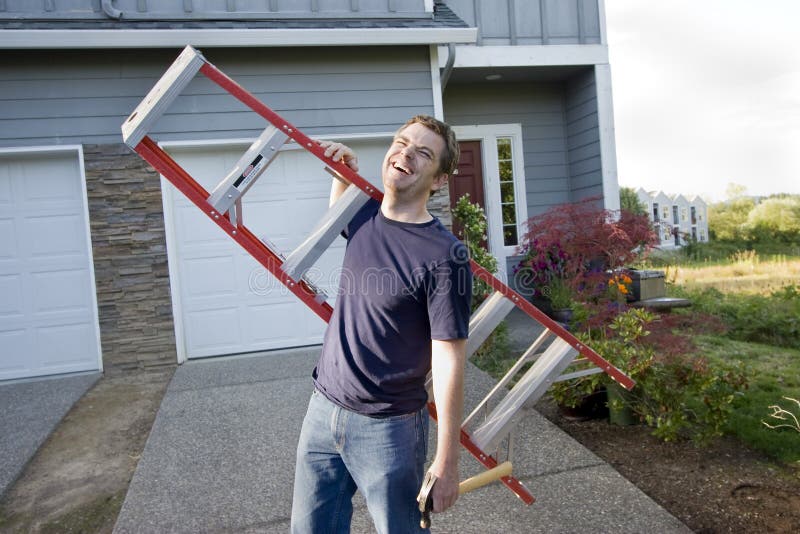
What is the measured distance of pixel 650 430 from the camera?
12.4ft

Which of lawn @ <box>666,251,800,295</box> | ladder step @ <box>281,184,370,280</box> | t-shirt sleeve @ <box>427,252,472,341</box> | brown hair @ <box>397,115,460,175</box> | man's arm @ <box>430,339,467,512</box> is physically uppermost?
brown hair @ <box>397,115,460,175</box>

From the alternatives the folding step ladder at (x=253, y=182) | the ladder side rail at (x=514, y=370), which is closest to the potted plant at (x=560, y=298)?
the ladder side rail at (x=514, y=370)

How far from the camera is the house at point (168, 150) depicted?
5.61m

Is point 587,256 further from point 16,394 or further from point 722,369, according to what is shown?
point 16,394

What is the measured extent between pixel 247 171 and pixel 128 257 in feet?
A: 13.8

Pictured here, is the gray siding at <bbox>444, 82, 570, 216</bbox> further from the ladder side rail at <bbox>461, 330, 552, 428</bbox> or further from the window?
the ladder side rail at <bbox>461, 330, 552, 428</bbox>

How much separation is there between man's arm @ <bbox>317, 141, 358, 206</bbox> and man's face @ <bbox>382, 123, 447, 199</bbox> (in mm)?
317

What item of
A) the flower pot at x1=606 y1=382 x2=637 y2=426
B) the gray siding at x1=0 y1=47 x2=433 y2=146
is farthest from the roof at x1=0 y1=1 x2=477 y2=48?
the flower pot at x1=606 y1=382 x2=637 y2=426

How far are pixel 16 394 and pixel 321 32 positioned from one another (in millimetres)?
4349

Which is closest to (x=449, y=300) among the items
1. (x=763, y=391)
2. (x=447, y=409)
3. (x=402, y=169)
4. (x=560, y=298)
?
(x=447, y=409)

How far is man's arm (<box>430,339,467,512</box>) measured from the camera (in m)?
1.59

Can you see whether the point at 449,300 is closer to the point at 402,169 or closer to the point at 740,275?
the point at 402,169

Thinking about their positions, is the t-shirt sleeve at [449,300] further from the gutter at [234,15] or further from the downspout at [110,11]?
the downspout at [110,11]

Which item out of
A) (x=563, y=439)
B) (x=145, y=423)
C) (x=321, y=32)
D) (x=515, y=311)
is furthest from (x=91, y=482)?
→ (x=515, y=311)
